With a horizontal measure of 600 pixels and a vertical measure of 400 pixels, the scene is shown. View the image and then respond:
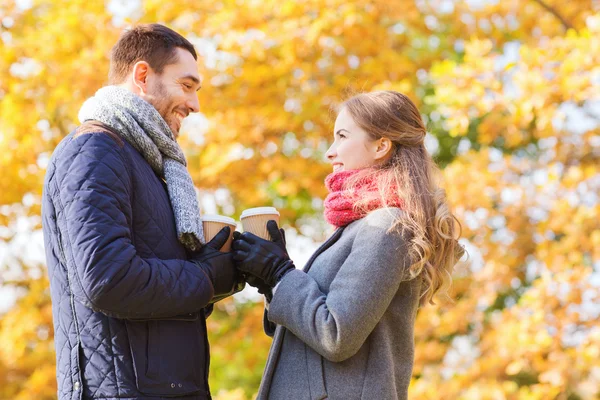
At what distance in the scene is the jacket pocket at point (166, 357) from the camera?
2.04 metres

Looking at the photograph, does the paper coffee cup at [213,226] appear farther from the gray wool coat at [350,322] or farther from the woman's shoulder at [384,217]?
the woman's shoulder at [384,217]

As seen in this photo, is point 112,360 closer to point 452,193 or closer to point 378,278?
point 378,278

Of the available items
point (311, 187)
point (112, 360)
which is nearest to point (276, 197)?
point (311, 187)

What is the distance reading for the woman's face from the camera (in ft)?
8.50

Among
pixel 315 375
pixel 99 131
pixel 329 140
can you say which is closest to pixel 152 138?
pixel 99 131

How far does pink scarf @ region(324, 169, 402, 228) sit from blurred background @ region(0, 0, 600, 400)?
2.85 metres

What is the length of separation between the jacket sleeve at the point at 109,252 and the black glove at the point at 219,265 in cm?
11

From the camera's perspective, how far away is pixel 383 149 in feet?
8.48

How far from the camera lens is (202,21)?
20.0 ft

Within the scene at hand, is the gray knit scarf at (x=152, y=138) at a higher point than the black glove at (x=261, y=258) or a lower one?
higher

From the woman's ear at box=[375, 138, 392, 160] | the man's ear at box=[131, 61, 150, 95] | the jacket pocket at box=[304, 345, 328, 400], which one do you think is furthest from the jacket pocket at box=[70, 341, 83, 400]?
the woman's ear at box=[375, 138, 392, 160]

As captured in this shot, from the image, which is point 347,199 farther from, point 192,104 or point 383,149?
point 192,104

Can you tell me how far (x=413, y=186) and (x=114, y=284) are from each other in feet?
3.43

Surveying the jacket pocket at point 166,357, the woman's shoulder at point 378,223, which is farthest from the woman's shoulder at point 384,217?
the jacket pocket at point 166,357
